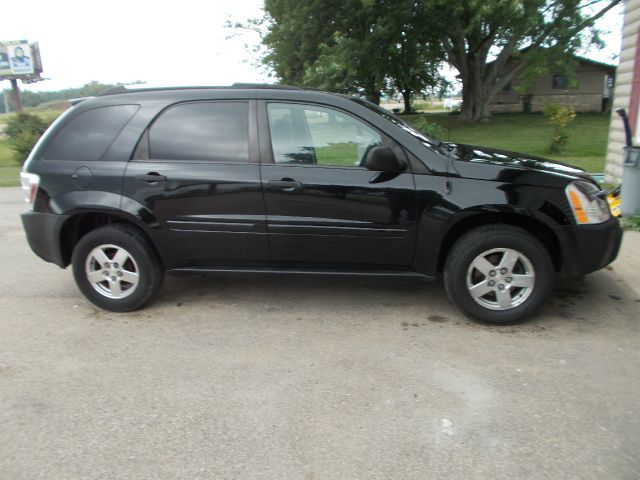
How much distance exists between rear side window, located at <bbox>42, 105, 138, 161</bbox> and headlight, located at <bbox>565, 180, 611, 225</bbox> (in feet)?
11.5

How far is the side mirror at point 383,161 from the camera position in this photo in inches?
150

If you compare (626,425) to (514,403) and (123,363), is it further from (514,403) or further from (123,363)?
(123,363)

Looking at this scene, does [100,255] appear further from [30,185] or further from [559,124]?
[559,124]

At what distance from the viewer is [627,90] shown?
8.35 metres

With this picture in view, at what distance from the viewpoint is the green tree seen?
1802 centimetres

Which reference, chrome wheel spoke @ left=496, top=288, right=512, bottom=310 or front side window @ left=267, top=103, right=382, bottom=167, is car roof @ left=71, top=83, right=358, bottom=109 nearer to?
front side window @ left=267, top=103, right=382, bottom=167

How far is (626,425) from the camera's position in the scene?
274 cm

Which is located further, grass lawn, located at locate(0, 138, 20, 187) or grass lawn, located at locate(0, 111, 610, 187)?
grass lawn, located at locate(0, 111, 610, 187)

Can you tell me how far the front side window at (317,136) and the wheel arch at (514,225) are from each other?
0.90 meters

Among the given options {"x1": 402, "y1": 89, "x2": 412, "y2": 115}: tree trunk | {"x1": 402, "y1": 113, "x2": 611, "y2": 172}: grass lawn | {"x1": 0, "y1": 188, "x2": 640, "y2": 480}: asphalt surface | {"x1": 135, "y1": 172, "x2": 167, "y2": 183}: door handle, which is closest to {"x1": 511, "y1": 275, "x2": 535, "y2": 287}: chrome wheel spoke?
{"x1": 0, "y1": 188, "x2": 640, "y2": 480}: asphalt surface

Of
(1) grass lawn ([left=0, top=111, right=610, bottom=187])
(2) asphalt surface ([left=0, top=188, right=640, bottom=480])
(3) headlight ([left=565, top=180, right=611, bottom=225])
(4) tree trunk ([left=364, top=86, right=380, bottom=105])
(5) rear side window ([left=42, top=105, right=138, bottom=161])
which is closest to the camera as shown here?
(2) asphalt surface ([left=0, top=188, right=640, bottom=480])

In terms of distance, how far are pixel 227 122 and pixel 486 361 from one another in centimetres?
265

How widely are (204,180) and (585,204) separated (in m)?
2.90

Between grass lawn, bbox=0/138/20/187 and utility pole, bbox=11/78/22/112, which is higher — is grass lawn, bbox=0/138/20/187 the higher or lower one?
the lower one
